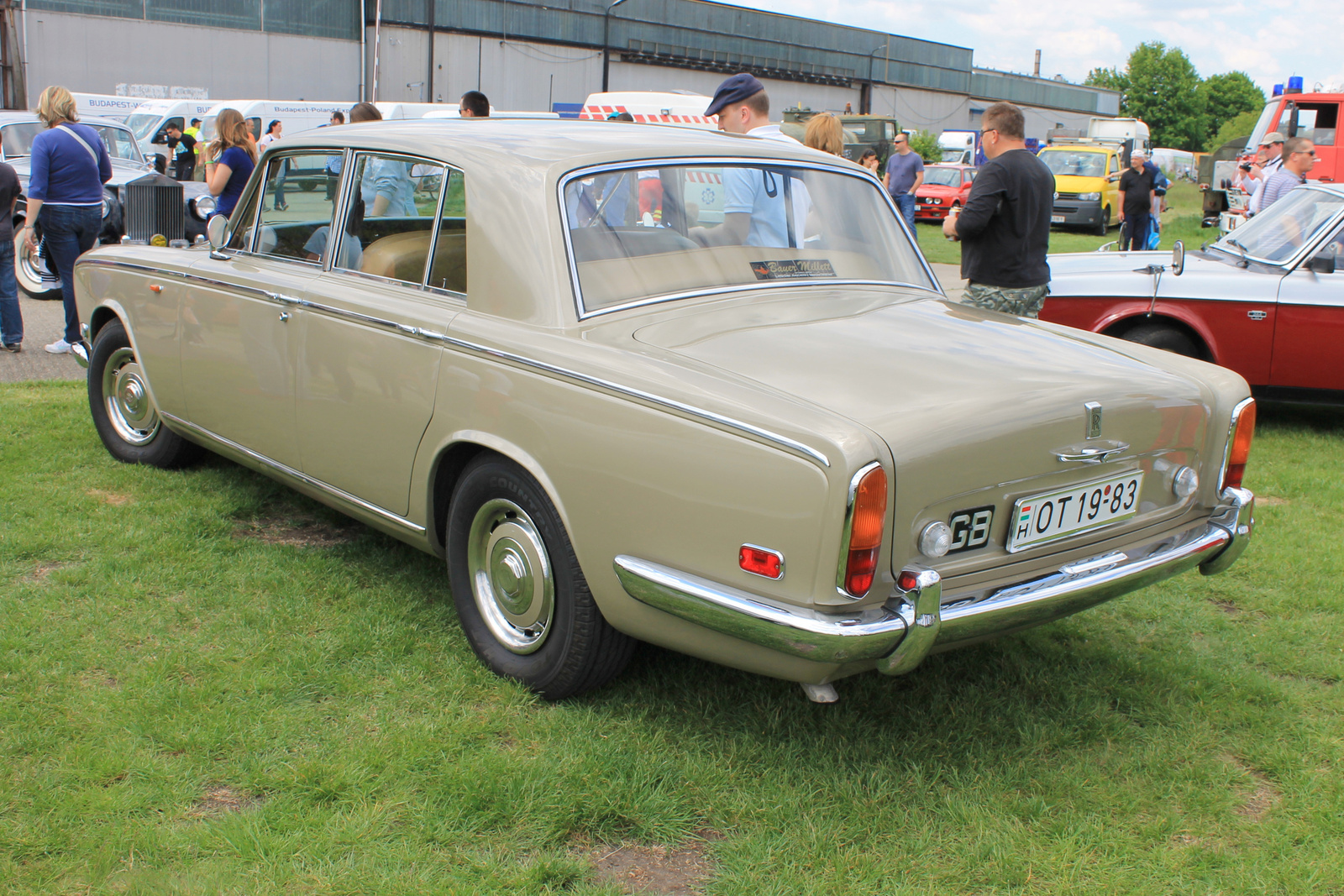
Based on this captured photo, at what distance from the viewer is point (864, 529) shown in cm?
242

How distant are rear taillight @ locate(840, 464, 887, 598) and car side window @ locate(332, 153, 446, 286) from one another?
5.92 feet

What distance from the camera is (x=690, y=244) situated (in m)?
3.42

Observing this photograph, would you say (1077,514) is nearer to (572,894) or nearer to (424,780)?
(572,894)

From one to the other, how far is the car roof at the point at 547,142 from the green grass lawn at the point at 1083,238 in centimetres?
1194

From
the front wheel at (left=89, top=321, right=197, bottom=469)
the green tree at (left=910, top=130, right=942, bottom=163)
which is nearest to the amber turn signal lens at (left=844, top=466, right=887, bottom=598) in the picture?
the front wheel at (left=89, top=321, right=197, bottom=469)

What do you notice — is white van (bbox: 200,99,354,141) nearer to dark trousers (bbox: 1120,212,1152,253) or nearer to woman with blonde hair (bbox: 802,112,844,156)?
dark trousers (bbox: 1120,212,1152,253)

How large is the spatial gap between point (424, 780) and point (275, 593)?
1.39 meters

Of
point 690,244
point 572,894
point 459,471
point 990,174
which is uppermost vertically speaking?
point 990,174

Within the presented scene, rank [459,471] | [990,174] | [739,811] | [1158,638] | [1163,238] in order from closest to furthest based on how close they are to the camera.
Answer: [739,811] → [459,471] → [1158,638] → [990,174] → [1163,238]

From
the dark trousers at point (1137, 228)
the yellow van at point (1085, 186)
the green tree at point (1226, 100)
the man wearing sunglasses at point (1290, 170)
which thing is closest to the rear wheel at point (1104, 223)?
the yellow van at point (1085, 186)

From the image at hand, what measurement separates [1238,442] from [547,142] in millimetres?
2276

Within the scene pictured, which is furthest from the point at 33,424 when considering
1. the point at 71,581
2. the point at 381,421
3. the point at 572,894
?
the point at 572,894

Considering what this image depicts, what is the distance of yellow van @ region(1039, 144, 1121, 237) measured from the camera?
2267 centimetres

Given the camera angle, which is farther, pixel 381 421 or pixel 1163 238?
pixel 1163 238
